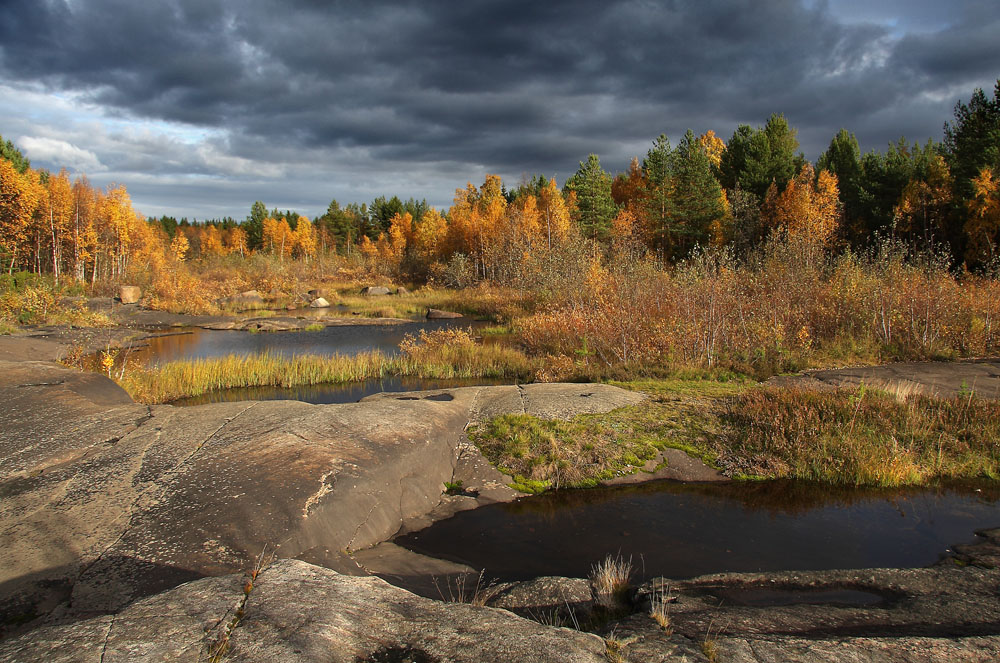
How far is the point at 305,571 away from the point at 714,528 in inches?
217

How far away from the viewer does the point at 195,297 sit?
39625mm

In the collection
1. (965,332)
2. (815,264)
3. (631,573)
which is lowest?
(631,573)

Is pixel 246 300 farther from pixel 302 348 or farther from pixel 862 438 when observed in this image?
pixel 862 438

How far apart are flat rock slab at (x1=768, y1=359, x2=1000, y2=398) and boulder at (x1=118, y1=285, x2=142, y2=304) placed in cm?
4226

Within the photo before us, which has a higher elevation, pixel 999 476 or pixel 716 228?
pixel 716 228

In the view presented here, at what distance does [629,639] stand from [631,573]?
2543 millimetres

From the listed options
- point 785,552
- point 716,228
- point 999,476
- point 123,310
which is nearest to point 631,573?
point 785,552

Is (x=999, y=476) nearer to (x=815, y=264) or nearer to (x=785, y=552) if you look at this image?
(x=785, y=552)

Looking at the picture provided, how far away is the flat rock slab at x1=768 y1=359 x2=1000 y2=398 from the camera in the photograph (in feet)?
38.9

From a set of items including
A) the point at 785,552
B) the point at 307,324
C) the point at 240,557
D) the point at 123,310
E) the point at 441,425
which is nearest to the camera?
the point at 240,557

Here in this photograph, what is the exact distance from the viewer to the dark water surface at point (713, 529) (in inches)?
260

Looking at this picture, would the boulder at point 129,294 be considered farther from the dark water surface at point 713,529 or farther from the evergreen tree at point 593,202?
the dark water surface at point 713,529

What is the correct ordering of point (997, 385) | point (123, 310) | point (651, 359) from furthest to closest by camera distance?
point (123, 310)
point (651, 359)
point (997, 385)

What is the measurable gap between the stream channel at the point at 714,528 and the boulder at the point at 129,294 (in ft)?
135
